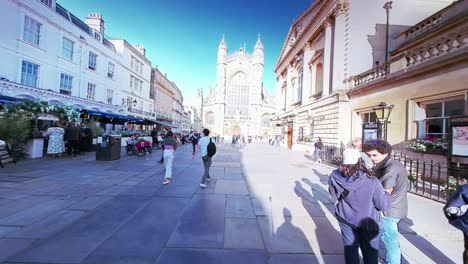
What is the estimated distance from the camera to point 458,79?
743 cm

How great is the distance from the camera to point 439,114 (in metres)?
8.55

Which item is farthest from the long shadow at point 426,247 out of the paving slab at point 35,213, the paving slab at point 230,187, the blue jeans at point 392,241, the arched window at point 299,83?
the arched window at point 299,83

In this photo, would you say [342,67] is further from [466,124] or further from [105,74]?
[105,74]

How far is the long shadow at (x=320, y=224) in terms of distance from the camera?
3146 millimetres

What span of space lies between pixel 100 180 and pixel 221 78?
60.8m

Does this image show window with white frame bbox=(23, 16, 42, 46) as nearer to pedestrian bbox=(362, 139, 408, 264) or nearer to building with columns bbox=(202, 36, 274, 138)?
pedestrian bbox=(362, 139, 408, 264)

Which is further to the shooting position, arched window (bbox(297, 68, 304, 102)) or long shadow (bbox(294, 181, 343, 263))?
arched window (bbox(297, 68, 304, 102))

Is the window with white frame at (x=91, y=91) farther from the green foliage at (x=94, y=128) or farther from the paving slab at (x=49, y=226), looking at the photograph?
the paving slab at (x=49, y=226)

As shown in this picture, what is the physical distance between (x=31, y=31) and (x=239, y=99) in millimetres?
55339

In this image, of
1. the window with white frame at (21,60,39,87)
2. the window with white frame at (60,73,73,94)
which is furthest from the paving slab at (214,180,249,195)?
the window with white frame at (60,73,73,94)

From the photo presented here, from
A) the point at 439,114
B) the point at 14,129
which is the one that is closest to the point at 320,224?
the point at 439,114

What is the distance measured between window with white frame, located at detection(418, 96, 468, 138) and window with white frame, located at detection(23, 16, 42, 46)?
23.8m

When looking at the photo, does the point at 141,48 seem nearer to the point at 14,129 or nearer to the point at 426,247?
the point at 14,129

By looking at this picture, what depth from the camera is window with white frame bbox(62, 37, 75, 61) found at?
17.4 meters
